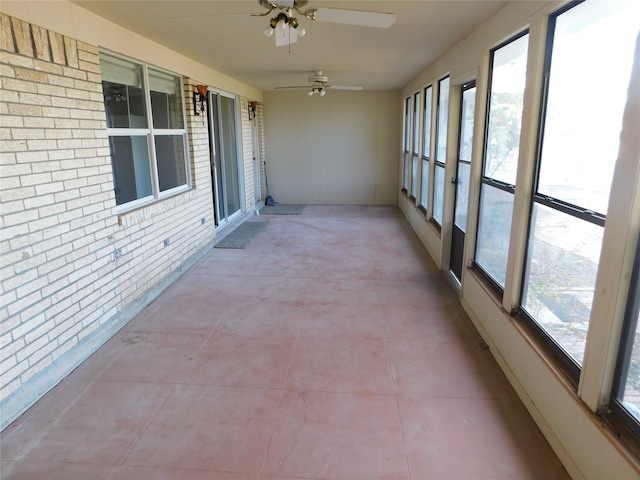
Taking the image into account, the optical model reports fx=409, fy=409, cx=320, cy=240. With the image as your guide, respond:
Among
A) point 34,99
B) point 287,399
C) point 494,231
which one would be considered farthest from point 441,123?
point 34,99

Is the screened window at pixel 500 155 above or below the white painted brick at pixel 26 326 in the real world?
above

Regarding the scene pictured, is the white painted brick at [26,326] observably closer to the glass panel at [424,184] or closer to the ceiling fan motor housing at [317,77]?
the ceiling fan motor housing at [317,77]

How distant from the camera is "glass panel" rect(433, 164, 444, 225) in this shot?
5605 mm

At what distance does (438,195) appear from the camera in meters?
5.79

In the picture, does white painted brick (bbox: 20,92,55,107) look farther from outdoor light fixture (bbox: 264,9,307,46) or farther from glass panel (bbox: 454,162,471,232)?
glass panel (bbox: 454,162,471,232)

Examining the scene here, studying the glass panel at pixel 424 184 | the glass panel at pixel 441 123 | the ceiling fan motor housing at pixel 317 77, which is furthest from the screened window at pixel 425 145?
the ceiling fan motor housing at pixel 317 77

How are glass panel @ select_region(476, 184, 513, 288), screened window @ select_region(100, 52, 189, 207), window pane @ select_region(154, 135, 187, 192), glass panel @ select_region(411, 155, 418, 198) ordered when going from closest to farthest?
1. glass panel @ select_region(476, 184, 513, 288)
2. screened window @ select_region(100, 52, 189, 207)
3. window pane @ select_region(154, 135, 187, 192)
4. glass panel @ select_region(411, 155, 418, 198)

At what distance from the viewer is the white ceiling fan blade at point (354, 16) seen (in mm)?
2418

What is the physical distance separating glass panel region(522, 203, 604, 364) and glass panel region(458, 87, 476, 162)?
1949 mm

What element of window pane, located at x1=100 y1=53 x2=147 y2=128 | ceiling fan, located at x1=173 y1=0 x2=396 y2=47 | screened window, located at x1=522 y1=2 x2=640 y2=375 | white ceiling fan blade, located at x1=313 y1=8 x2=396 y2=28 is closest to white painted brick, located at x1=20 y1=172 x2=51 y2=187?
window pane, located at x1=100 y1=53 x2=147 y2=128

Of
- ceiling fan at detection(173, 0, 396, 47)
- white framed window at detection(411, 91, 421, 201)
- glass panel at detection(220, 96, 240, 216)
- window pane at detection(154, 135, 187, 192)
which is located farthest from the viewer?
white framed window at detection(411, 91, 421, 201)

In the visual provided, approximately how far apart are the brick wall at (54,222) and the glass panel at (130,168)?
0.79 feet

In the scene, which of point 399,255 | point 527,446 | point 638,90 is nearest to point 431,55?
point 399,255

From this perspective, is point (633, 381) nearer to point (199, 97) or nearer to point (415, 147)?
point (199, 97)
